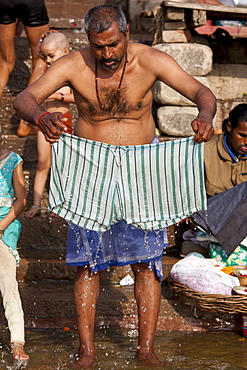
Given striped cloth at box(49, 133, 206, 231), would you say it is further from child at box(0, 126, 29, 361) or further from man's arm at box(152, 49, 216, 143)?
child at box(0, 126, 29, 361)


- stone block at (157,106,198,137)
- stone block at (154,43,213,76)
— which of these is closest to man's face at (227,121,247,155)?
stone block at (157,106,198,137)

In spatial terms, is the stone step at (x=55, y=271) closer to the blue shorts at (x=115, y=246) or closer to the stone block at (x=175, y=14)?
the blue shorts at (x=115, y=246)

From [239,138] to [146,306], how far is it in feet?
6.01

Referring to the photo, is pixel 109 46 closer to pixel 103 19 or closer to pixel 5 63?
pixel 103 19

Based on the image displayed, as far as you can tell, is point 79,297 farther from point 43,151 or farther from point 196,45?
point 196,45

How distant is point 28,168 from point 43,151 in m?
0.62

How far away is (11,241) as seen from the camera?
450cm

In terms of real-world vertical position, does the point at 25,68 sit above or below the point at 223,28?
below

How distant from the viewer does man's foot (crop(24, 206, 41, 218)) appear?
584 cm

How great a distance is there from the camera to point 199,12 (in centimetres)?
652

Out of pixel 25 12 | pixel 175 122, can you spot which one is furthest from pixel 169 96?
pixel 25 12

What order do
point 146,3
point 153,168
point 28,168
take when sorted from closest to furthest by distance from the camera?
1. point 153,168
2. point 28,168
3. point 146,3

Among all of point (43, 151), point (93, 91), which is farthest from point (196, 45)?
point (93, 91)

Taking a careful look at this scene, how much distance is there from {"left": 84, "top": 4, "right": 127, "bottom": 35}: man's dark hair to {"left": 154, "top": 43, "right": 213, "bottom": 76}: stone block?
9.16ft
